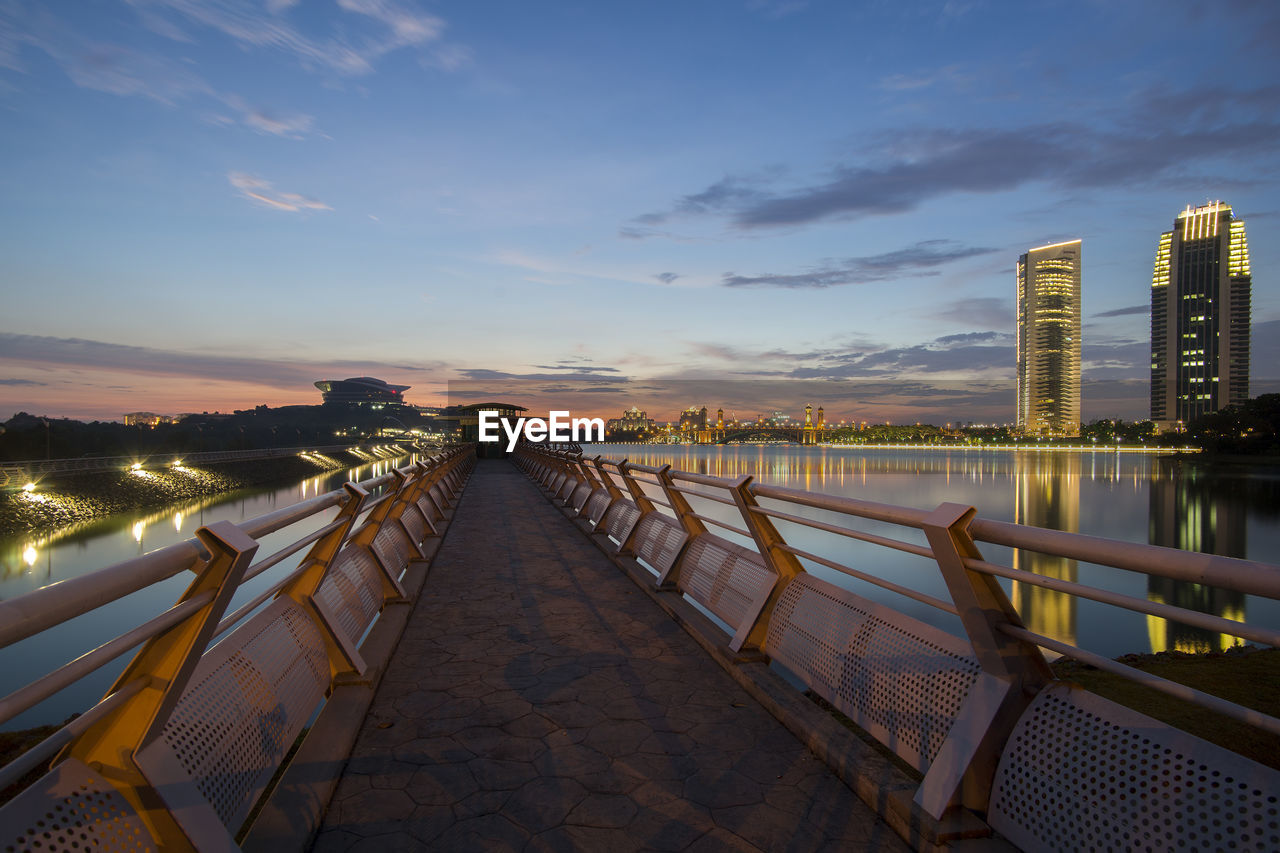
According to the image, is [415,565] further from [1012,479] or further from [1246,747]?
[1012,479]

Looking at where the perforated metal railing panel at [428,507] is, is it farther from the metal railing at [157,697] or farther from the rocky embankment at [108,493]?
the rocky embankment at [108,493]

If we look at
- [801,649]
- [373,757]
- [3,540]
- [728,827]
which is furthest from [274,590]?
[3,540]

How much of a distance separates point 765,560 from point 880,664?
1.29m

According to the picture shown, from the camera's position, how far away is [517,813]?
9.10 ft

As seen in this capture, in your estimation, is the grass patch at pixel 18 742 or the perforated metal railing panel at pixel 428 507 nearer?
the grass patch at pixel 18 742

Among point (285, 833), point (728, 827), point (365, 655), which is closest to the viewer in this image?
point (285, 833)

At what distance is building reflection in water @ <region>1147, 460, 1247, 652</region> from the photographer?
48.1 ft

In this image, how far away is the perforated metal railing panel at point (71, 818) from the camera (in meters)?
1.51

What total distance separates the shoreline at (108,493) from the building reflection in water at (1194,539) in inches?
1535

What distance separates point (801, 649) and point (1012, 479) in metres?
81.1

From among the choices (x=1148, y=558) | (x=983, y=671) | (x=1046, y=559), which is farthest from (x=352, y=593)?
(x=1046, y=559)

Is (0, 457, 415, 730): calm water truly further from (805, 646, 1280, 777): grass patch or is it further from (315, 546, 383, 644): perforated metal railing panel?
(805, 646, 1280, 777): grass patch

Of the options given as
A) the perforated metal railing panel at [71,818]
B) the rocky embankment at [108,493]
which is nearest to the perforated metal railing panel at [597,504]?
the perforated metal railing panel at [71,818]

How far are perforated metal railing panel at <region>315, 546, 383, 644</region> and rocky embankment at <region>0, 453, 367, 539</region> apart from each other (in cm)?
3162
